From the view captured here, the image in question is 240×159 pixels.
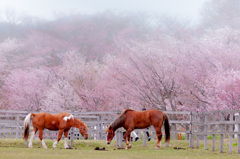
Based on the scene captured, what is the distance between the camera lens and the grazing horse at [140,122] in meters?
14.4

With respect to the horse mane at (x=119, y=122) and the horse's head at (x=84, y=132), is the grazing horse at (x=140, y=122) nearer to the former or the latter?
the horse mane at (x=119, y=122)

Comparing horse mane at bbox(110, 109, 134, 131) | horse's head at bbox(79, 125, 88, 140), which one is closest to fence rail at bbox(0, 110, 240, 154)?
horse's head at bbox(79, 125, 88, 140)

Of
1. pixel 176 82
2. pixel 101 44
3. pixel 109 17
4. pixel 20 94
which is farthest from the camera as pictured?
pixel 109 17

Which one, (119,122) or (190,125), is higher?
(119,122)

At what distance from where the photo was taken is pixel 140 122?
1459 cm

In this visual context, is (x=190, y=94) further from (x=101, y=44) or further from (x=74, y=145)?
(x=101, y=44)

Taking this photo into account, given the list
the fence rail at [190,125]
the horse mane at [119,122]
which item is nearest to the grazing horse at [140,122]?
the horse mane at [119,122]

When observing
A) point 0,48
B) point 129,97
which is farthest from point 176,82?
point 0,48

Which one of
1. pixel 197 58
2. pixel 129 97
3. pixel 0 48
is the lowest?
pixel 129 97

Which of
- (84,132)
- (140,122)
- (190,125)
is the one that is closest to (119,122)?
(140,122)

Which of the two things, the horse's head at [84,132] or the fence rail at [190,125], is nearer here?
the fence rail at [190,125]

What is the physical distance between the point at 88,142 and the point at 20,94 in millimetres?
20097

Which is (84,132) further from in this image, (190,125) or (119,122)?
(190,125)

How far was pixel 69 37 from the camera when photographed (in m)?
64.1
